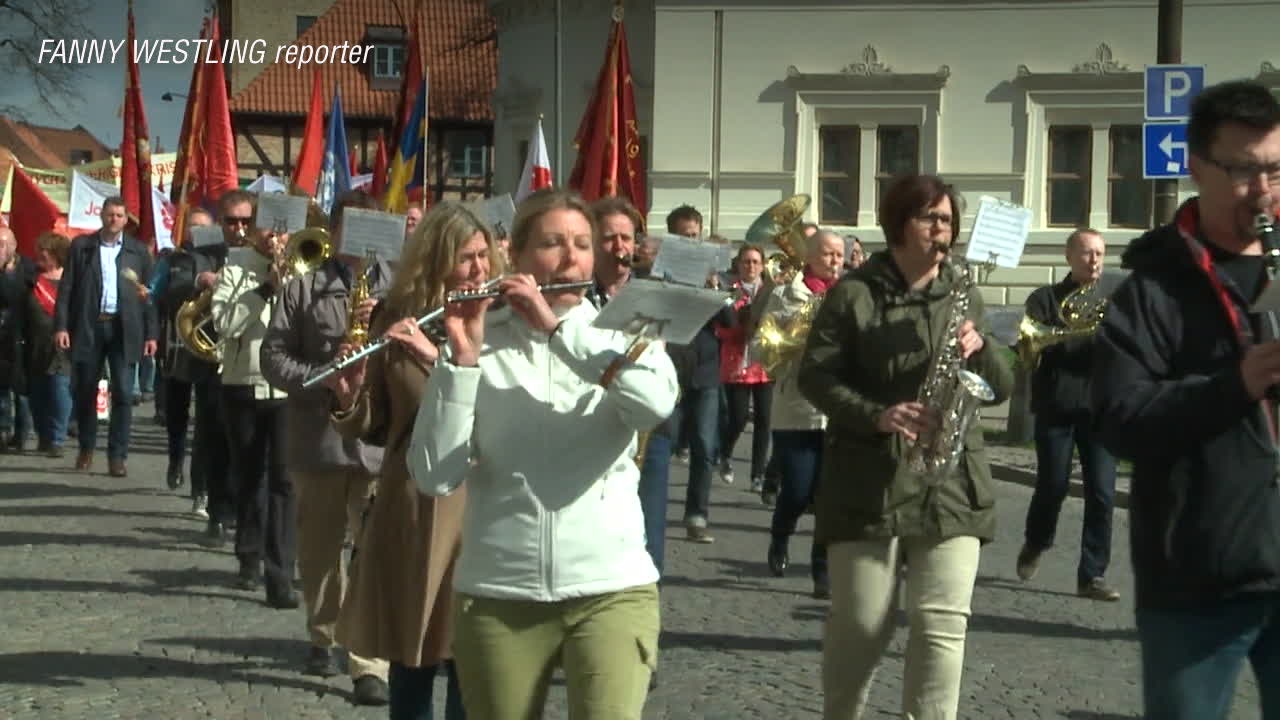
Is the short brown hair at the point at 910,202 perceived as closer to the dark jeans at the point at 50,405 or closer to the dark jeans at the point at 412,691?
the dark jeans at the point at 412,691

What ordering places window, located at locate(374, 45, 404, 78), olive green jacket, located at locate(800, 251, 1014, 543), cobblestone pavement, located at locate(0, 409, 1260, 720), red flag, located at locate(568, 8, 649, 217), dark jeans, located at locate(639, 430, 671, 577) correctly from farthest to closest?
window, located at locate(374, 45, 404, 78)
red flag, located at locate(568, 8, 649, 217)
dark jeans, located at locate(639, 430, 671, 577)
cobblestone pavement, located at locate(0, 409, 1260, 720)
olive green jacket, located at locate(800, 251, 1014, 543)

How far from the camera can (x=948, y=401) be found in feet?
18.4

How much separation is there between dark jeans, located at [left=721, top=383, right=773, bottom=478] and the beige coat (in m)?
9.29

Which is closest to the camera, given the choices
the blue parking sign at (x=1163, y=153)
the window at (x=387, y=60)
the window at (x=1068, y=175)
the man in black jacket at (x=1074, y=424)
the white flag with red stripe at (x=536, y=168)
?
the man in black jacket at (x=1074, y=424)

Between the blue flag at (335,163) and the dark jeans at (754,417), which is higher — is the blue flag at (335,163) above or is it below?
above

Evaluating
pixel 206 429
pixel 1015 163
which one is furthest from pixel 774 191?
pixel 206 429

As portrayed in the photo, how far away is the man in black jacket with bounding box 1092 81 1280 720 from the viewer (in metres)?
3.80

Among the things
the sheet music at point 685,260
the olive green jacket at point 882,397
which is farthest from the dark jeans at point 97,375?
the olive green jacket at point 882,397

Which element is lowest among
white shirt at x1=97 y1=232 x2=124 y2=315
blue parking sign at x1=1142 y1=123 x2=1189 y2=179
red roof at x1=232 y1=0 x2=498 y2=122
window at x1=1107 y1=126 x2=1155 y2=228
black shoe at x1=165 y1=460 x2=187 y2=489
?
black shoe at x1=165 y1=460 x2=187 y2=489

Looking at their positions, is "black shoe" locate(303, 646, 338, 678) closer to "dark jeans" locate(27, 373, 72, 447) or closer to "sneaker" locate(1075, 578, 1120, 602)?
"sneaker" locate(1075, 578, 1120, 602)

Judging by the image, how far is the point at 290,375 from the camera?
7645mm

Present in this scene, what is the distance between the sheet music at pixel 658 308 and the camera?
4.36 metres

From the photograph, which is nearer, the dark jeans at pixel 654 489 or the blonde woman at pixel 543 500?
the blonde woman at pixel 543 500

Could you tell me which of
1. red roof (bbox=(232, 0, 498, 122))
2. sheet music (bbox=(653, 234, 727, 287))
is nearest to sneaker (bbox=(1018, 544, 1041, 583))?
sheet music (bbox=(653, 234, 727, 287))
